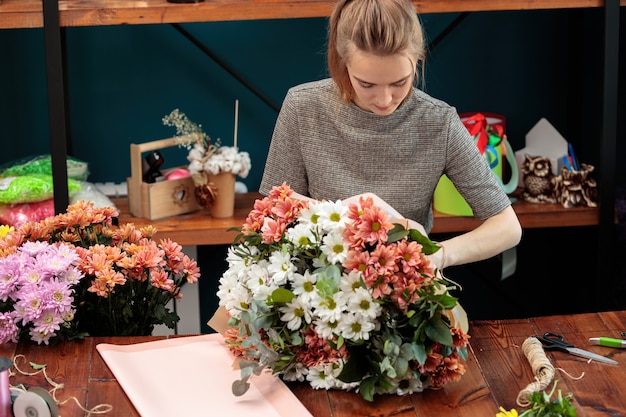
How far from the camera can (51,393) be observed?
1.78m

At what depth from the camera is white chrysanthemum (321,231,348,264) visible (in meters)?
1.72

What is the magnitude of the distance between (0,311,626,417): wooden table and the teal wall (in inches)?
62.8

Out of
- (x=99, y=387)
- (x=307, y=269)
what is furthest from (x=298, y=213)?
(x=99, y=387)

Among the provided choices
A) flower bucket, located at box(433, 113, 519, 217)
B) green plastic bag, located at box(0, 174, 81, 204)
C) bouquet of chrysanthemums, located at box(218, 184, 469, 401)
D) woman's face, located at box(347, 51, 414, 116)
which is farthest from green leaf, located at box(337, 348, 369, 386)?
green plastic bag, located at box(0, 174, 81, 204)

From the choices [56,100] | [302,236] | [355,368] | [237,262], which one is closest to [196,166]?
[56,100]

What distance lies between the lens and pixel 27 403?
1.63 m

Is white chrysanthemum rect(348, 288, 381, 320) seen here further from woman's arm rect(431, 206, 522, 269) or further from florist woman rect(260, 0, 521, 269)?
florist woman rect(260, 0, 521, 269)

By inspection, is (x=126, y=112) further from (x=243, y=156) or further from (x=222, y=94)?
(x=243, y=156)

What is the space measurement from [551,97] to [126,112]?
1.53 m

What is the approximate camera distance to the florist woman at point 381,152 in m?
2.29

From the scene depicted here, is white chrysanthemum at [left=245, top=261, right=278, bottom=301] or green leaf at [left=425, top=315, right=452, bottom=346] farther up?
white chrysanthemum at [left=245, top=261, right=278, bottom=301]

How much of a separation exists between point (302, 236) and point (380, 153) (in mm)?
735

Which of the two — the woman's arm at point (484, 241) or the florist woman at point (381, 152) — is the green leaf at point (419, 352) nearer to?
the woman's arm at point (484, 241)

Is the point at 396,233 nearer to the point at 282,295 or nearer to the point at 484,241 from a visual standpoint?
the point at 282,295
